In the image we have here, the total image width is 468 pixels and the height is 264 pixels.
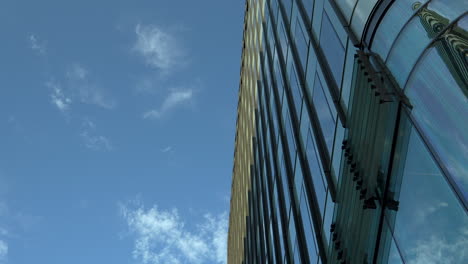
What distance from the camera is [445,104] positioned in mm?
7945

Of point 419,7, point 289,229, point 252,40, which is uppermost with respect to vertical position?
point 252,40

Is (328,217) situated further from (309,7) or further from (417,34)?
(309,7)

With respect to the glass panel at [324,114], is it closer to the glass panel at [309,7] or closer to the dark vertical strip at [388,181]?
the glass panel at [309,7]

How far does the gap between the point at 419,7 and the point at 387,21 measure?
5.12 feet

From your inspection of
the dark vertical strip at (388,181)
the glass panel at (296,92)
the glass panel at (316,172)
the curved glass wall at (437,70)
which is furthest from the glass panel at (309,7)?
the dark vertical strip at (388,181)

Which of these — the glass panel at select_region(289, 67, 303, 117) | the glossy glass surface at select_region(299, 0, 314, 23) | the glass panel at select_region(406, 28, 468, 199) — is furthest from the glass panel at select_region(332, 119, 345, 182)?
the glossy glass surface at select_region(299, 0, 314, 23)

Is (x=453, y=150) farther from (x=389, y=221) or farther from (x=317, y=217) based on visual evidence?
(x=317, y=217)

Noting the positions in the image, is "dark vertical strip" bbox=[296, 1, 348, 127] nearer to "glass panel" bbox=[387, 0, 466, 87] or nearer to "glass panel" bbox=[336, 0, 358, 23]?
"glass panel" bbox=[336, 0, 358, 23]

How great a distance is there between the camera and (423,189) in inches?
338

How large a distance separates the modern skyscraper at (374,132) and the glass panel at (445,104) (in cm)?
2

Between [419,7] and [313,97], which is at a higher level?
[313,97]

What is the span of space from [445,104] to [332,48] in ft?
23.2

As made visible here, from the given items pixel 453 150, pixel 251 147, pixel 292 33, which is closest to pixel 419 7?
pixel 453 150

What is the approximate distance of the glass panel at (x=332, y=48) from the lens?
45.4ft
